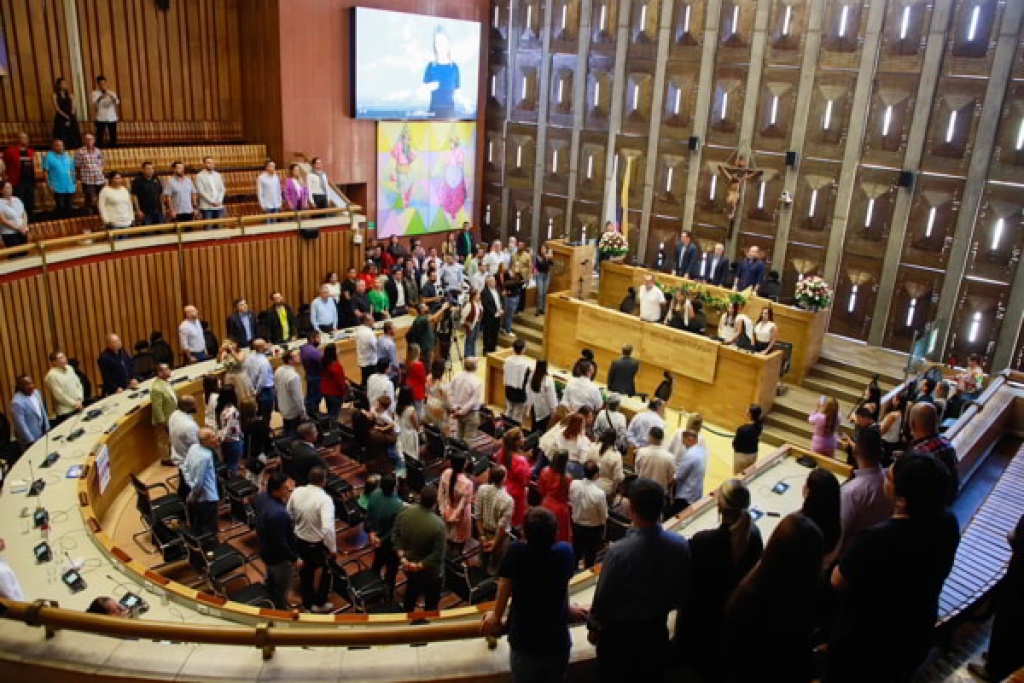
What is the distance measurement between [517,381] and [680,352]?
336 centimetres

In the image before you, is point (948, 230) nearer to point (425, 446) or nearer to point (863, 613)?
point (425, 446)

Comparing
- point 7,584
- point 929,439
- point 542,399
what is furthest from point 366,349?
point 929,439

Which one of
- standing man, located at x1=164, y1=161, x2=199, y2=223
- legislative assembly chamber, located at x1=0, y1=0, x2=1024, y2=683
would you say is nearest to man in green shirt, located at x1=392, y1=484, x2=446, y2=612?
legislative assembly chamber, located at x1=0, y1=0, x2=1024, y2=683

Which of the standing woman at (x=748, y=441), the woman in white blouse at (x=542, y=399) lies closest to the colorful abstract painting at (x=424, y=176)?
the woman in white blouse at (x=542, y=399)

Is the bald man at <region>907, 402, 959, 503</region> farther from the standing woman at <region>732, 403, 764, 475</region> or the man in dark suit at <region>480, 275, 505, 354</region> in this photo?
the man in dark suit at <region>480, 275, 505, 354</region>

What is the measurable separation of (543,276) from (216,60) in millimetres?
7753

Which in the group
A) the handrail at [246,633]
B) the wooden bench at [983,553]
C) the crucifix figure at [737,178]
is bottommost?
the wooden bench at [983,553]

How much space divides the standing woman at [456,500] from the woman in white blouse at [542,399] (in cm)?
304

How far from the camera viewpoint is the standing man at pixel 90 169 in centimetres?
1166

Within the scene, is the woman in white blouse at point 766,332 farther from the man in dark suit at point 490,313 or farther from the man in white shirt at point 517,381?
the man in dark suit at point 490,313

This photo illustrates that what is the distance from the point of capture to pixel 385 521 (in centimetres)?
645

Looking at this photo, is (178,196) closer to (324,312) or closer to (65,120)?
(65,120)

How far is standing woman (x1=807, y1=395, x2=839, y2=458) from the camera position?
26.5ft

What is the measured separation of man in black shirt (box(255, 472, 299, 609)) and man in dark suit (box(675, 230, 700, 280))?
10.6m
